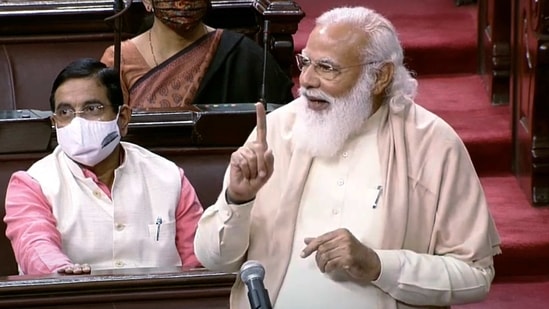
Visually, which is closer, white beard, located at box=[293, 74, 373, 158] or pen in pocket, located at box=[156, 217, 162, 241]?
white beard, located at box=[293, 74, 373, 158]

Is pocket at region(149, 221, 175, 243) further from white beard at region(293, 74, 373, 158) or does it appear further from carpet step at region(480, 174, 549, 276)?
carpet step at region(480, 174, 549, 276)

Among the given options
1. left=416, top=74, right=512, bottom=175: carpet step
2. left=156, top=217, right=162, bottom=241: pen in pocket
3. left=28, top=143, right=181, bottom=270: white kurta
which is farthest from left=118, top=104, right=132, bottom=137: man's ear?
left=416, top=74, right=512, bottom=175: carpet step

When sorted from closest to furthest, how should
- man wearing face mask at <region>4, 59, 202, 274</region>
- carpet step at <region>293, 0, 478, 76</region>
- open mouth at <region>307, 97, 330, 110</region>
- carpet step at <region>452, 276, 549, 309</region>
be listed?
open mouth at <region>307, 97, 330, 110</region>
man wearing face mask at <region>4, 59, 202, 274</region>
carpet step at <region>452, 276, 549, 309</region>
carpet step at <region>293, 0, 478, 76</region>

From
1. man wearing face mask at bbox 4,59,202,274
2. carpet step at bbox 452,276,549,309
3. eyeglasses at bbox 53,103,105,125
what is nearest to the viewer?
man wearing face mask at bbox 4,59,202,274

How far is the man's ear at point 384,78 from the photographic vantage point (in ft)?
11.5

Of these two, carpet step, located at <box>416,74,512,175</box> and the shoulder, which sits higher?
the shoulder

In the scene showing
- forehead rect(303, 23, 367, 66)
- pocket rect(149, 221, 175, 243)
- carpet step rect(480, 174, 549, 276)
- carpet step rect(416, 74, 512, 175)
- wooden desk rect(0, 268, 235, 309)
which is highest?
forehead rect(303, 23, 367, 66)

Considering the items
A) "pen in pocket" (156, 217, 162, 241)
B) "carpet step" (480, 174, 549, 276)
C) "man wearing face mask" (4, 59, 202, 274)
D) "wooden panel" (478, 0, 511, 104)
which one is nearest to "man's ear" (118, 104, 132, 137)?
"man wearing face mask" (4, 59, 202, 274)

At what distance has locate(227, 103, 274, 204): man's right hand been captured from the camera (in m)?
3.22

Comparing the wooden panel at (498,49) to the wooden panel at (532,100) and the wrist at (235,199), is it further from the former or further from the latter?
the wrist at (235,199)

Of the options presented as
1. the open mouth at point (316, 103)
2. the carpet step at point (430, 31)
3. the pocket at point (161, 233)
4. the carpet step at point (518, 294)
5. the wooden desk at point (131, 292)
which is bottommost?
the carpet step at point (518, 294)

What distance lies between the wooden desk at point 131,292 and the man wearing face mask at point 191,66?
196 cm

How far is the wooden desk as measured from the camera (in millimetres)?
2842

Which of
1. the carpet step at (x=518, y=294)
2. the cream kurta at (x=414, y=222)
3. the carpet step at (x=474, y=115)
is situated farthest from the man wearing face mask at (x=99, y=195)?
the carpet step at (x=474, y=115)
